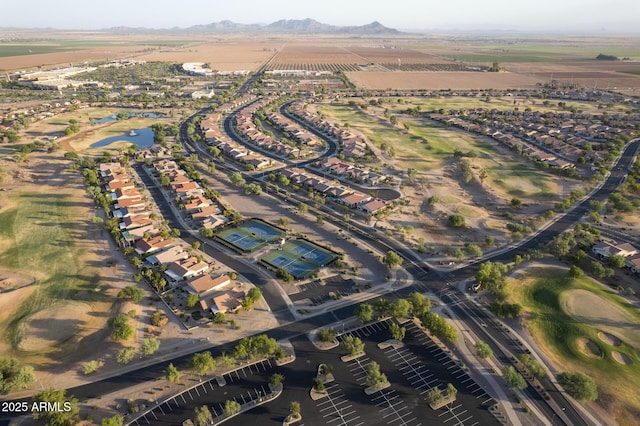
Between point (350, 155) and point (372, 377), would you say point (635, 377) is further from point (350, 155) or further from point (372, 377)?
point (350, 155)

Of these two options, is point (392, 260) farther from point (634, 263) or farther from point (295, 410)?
point (634, 263)

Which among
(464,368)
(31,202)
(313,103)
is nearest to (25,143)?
(31,202)

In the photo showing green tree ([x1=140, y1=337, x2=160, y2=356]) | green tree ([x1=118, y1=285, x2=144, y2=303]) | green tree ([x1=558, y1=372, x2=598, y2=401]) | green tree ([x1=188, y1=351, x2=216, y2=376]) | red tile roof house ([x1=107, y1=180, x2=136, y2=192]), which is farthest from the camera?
red tile roof house ([x1=107, y1=180, x2=136, y2=192])

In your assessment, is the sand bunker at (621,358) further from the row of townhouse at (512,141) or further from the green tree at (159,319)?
the row of townhouse at (512,141)

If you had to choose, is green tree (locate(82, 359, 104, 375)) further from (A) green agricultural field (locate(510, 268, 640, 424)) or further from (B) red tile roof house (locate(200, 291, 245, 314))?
(A) green agricultural field (locate(510, 268, 640, 424))

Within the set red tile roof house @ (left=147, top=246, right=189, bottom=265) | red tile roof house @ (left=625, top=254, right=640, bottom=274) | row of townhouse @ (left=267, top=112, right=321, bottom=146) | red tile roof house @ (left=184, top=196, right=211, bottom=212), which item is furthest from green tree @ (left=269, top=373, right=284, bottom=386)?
row of townhouse @ (left=267, top=112, right=321, bottom=146)

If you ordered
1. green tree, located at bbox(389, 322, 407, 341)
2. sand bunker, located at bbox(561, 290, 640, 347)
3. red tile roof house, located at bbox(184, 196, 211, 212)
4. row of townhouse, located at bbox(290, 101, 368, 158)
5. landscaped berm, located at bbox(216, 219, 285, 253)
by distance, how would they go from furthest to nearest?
1. row of townhouse, located at bbox(290, 101, 368, 158)
2. red tile roof house, located at bbox(184, 196, 211, 212)
3. landscaped berm, located at bbox(216, 219, 285, 253)
4. sand bunker, located at bbox(561, 290, 640, 347)
5. green tree, located at bbox(389, 322, 407, 341)
